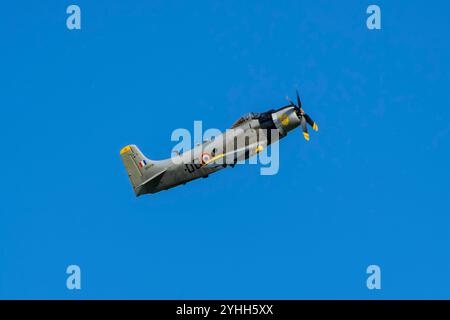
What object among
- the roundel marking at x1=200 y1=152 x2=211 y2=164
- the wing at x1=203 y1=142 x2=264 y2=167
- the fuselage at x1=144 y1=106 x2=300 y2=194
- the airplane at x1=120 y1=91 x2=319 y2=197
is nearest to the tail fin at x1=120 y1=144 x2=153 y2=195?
the airplane at x1=120 y1=91 x2=319 y2=197

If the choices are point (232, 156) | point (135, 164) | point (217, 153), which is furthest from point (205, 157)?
point (135, 164)

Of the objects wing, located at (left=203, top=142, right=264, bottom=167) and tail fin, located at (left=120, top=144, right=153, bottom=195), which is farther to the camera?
tail fin, located at (left=120, top=144, right=153, bottom=195)

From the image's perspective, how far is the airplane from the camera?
272 ft

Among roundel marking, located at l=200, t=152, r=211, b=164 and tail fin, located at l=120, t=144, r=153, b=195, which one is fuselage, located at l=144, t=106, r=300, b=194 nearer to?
roundel marking, located at l=200, t=152, r=211, b=164

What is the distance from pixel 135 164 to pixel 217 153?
6428 millimetres

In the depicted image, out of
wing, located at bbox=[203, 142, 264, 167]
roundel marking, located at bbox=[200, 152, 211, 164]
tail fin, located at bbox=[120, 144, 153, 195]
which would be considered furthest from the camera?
tail fin, located at bbox=[120, 144, 153, 195]

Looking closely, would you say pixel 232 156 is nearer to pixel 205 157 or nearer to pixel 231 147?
pixel 231 147

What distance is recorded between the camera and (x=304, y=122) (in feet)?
279

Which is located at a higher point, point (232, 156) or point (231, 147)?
point (231, 147)

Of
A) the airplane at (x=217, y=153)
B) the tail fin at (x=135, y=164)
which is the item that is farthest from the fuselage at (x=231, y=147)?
the tail fin at (x=135, y=164)

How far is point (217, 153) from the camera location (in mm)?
82875

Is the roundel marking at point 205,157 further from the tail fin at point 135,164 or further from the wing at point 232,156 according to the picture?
the tail fin at point 135,164

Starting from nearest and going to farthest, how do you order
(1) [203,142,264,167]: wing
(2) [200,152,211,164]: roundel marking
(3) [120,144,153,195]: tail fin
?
(1) [203,142,264,167]: wing < (2) [200,152,211,164]: roundel marking < (3) [120,144,153,195]: tail fin
